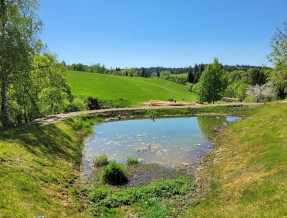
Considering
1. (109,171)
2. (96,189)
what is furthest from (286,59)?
(96,189)

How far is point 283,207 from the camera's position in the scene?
7.88m

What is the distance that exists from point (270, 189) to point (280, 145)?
7395mm

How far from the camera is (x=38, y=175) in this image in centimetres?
1246

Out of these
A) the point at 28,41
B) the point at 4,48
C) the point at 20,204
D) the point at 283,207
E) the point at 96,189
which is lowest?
the point at 96,189

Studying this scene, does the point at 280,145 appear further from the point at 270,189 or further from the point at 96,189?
the point at 96,189

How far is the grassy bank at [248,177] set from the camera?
348 inches

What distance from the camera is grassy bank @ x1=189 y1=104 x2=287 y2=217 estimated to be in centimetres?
884

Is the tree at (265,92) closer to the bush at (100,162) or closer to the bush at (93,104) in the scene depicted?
the bush at (93,104)

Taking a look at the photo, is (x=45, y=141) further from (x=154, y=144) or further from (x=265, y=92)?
(x=265, y=92)

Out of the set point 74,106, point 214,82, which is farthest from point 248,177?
point 214,82

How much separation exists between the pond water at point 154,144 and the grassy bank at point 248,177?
103 inches

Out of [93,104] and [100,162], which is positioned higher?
[93,104]

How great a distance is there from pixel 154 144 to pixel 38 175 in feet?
48.1

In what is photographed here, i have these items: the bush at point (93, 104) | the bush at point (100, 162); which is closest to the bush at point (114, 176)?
the bush at point (100, 162)
